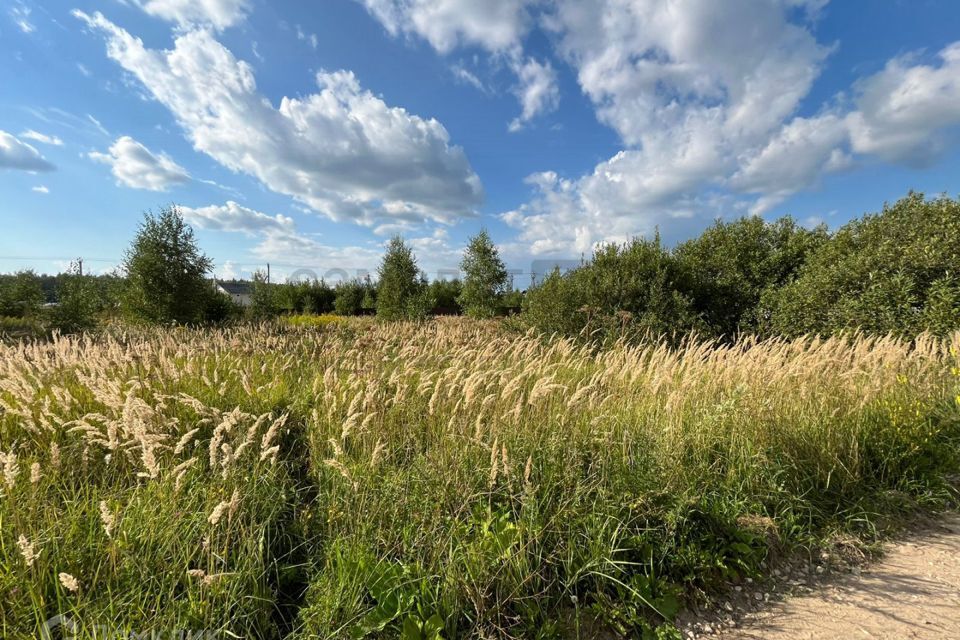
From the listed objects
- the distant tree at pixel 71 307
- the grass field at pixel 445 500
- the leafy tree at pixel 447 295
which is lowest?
Answer: the grass field at pixel 445 500

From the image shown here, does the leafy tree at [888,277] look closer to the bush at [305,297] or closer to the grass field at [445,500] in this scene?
the grass field at [445,500]

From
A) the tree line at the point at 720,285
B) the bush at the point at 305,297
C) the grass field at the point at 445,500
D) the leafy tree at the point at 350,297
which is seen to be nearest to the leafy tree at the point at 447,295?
the leafy tree at the point at 350,297

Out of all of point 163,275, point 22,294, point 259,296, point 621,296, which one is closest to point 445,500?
point 621,296

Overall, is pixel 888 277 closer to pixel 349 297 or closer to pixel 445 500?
pixel 445 500

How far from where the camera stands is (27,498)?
7.33 feet

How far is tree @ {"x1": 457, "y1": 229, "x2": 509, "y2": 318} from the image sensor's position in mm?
17062

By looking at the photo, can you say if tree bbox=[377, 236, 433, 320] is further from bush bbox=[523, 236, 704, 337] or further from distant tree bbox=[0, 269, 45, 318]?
distant tree bbox=[0, 269, 45, 318]

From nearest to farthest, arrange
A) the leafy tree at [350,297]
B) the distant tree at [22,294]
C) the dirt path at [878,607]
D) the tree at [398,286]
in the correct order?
the dirt path at [878,607] < the distant tree at [22,294] < the tree at [398,286] < the leafy tree at [350,297]

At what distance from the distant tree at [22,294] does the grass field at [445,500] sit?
568 inches

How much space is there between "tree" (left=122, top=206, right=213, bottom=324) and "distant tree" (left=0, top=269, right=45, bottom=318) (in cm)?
395

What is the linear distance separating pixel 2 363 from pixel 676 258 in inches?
514

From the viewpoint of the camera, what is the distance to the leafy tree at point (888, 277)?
6.42 metres

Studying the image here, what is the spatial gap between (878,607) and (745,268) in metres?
9.70

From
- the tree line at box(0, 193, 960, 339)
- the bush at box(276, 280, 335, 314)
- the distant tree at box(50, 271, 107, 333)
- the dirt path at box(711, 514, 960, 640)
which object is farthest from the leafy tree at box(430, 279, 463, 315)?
the dirt path at box(711, 514, 960, 640)
